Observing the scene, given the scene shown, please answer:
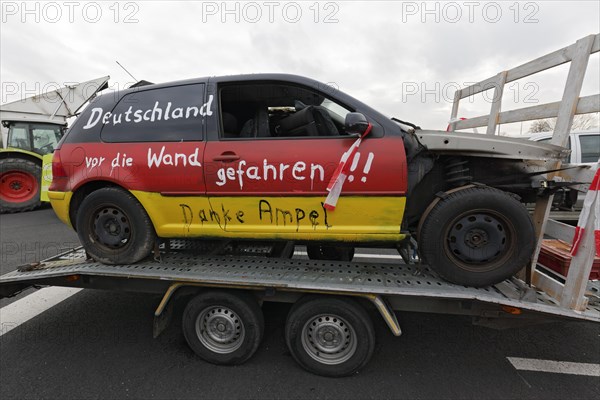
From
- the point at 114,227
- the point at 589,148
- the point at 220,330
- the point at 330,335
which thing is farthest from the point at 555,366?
the point at 589,148

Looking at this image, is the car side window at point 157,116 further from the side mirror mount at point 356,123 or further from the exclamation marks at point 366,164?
the exclamation marks at point 366,164

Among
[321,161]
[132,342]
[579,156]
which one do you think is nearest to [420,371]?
[321,161]

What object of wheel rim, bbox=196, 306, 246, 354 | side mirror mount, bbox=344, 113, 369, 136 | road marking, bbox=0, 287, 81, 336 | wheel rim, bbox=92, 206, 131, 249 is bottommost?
road marking, bbox=0, 287, 81, 336

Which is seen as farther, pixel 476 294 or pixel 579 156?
pixel 579 156

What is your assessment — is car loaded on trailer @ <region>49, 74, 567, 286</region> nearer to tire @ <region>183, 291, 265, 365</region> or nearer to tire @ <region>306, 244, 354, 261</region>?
tire @ <region>183, 291, 265, 365</region>

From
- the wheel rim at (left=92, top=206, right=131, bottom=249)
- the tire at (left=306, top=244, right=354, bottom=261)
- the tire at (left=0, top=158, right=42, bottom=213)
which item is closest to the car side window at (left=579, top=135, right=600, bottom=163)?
the tire at (left=306, top=244, right=354, bottom=261)

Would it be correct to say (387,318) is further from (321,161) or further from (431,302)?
(321,161)

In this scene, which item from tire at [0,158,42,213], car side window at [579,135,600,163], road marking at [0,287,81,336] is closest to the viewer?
road marking at [0,287,81,336]

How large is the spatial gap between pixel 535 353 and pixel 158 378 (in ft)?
10.2

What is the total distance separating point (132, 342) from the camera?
104 inches

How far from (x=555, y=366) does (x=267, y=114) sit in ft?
10.8

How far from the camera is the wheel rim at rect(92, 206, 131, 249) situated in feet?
8.60

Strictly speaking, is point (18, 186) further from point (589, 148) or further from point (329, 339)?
point (589, 148)

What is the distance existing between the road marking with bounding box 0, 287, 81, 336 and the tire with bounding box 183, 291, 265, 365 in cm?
201
